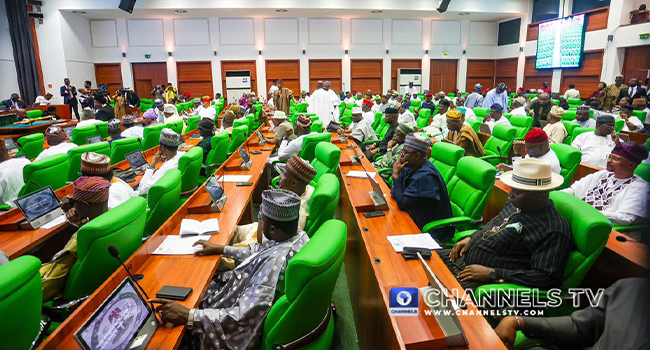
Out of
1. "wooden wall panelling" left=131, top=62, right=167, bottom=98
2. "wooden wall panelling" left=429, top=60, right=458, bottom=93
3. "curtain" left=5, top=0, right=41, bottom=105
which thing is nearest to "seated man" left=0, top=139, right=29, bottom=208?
"curtain" left=5, top=0, right=41, bottom=105

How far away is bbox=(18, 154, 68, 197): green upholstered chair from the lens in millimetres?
3143

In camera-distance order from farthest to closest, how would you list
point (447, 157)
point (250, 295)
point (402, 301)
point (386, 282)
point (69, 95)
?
point (69, 95) → point (447, 157) → point (386, 282) → point (250, 295) → point (402, 301)

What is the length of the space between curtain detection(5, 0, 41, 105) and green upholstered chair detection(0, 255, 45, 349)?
621 inches

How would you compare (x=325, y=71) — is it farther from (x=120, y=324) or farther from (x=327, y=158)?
(x=120, y=324)

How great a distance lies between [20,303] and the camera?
1325 mm

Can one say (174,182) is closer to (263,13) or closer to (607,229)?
(607,229)

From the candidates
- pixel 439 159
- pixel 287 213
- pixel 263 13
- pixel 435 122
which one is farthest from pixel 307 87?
pixel 287 213

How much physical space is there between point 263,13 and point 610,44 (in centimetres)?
1209

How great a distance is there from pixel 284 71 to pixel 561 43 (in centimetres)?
1081

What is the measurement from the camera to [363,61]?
1670cm

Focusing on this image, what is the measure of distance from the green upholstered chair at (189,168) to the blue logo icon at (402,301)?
2572 mm

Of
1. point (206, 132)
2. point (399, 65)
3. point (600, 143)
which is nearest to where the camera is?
point (600, 143)

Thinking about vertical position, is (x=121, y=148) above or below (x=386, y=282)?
above

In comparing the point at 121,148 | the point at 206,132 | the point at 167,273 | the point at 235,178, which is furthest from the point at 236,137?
the point at 167,273
